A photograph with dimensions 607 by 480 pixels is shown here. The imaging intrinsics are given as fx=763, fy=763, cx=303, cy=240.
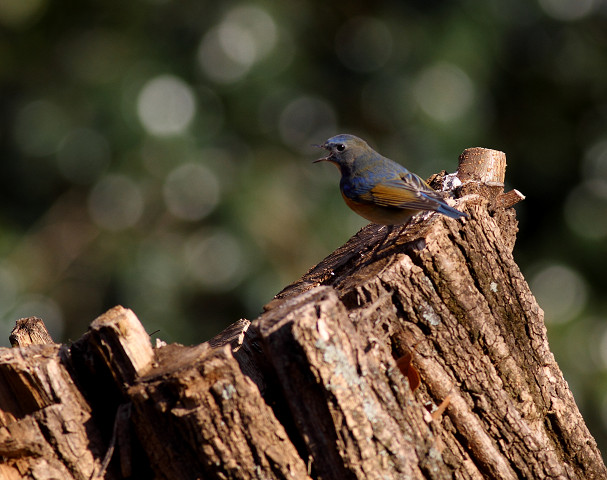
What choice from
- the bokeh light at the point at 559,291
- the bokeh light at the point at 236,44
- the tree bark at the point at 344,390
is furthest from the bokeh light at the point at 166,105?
the bokeh light at the point at 559,291

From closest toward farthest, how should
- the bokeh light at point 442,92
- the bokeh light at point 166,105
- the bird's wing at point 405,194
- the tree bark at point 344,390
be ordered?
1. the tree bark at point 344,390
2. the bird's wing at point 405,194
3. the bokeh light at point 166,105
4. the bokeh light at point 442,92

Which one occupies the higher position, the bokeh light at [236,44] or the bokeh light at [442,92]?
the bokeh light at [236,44]

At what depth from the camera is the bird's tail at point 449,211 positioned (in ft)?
10.2

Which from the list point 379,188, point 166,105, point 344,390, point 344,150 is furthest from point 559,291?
point 344,390

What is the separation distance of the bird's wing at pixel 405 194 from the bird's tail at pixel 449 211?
4 cm

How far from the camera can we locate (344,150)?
4.83 m

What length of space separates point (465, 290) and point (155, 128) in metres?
3.40

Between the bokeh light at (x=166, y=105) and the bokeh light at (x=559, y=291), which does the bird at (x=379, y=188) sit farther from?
the bokeh light at (x=559, y=291)

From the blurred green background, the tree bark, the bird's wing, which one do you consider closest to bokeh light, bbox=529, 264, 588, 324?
the blurred green background

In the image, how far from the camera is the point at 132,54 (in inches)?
236

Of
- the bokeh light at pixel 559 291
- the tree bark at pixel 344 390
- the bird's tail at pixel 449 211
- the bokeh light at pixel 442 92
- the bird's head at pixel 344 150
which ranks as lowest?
the tree bark at pixel 344 390

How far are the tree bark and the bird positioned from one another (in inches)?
14.0

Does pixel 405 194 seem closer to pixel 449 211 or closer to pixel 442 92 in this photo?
pixel 449 211

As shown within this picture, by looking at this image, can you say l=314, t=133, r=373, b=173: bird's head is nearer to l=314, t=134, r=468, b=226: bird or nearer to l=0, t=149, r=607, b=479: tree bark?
l=314, t=134, r=468, b=226: bird
